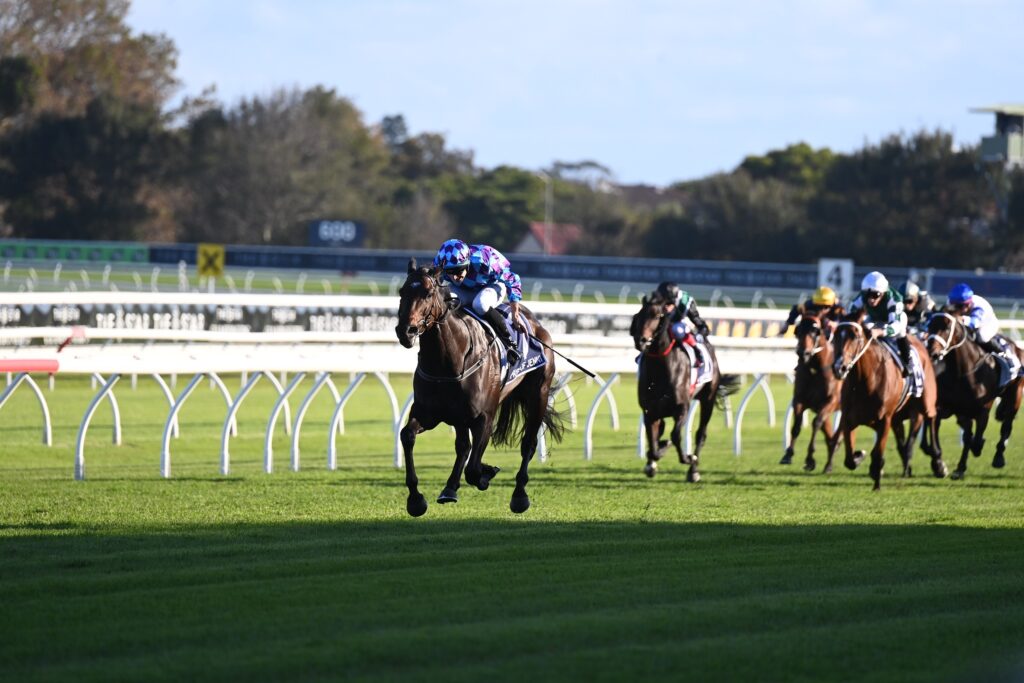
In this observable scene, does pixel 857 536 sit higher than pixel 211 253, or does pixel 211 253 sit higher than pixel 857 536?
pixel 211 253

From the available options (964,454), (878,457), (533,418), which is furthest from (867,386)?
(533,418)

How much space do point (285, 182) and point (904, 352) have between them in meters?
48.8

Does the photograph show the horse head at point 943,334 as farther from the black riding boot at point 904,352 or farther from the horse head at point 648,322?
the horse head at point 648,322

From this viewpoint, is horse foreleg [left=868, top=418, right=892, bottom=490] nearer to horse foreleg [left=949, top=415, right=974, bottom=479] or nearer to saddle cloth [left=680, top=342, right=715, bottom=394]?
horse foreleg [left=949, top=415, right=974, bottom=479]

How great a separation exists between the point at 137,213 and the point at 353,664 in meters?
51.0

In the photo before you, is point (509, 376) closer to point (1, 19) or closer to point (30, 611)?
point (30, 611)

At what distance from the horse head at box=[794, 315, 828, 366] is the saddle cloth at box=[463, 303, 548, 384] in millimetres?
3351

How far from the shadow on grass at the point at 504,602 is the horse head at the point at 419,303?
3.81ft

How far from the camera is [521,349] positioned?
922 centimetres

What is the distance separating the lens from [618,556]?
25.0 ft

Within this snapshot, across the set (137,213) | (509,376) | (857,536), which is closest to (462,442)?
(509,376)

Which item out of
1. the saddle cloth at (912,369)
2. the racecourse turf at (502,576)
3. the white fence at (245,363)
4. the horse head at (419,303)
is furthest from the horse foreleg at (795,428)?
the horse head at (419,303)

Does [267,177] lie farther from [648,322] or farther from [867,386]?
[867,386]

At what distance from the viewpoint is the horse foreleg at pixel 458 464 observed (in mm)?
8180
